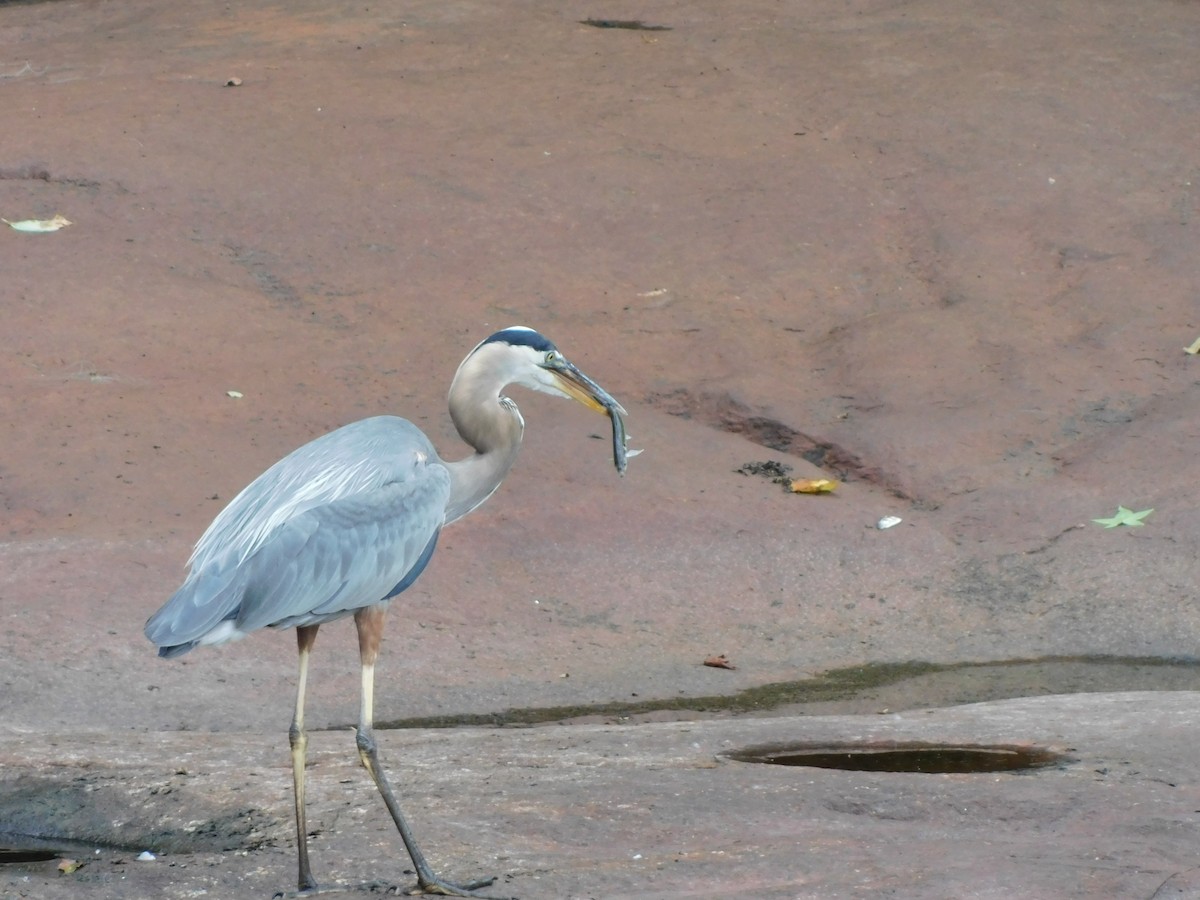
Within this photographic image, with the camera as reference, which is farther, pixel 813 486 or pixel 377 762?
pixel 813 486

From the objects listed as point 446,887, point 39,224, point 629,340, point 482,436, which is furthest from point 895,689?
point 39,224

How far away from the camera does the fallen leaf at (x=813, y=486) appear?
7.14 meters

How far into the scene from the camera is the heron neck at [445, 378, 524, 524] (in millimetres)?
4570

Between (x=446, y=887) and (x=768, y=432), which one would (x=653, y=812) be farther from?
(x=768, y=432)

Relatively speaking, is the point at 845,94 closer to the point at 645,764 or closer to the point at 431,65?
the point at 431,65

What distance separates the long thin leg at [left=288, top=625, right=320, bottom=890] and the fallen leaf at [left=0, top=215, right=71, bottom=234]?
5220mm

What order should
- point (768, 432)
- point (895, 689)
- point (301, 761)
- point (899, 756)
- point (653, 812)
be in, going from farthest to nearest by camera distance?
1. point (768, 432)
2. point (895, 689)
3. point (899, 756)
4. point (653, 812)
5. point (301, 761)

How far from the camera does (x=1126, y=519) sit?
6.74m

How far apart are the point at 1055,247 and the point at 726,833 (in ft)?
19.0

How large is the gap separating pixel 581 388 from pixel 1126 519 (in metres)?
3.15

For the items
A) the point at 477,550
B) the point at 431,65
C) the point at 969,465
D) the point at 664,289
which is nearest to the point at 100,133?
the point at 431,65

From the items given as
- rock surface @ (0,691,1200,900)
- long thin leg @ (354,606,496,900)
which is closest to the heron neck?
long thin leg @ (354,606,496,900)

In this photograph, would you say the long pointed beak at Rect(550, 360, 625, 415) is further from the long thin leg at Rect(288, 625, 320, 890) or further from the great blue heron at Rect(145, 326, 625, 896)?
the long thin leg at Rect(288, 625, 320, 890)

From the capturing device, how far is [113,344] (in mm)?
7715
